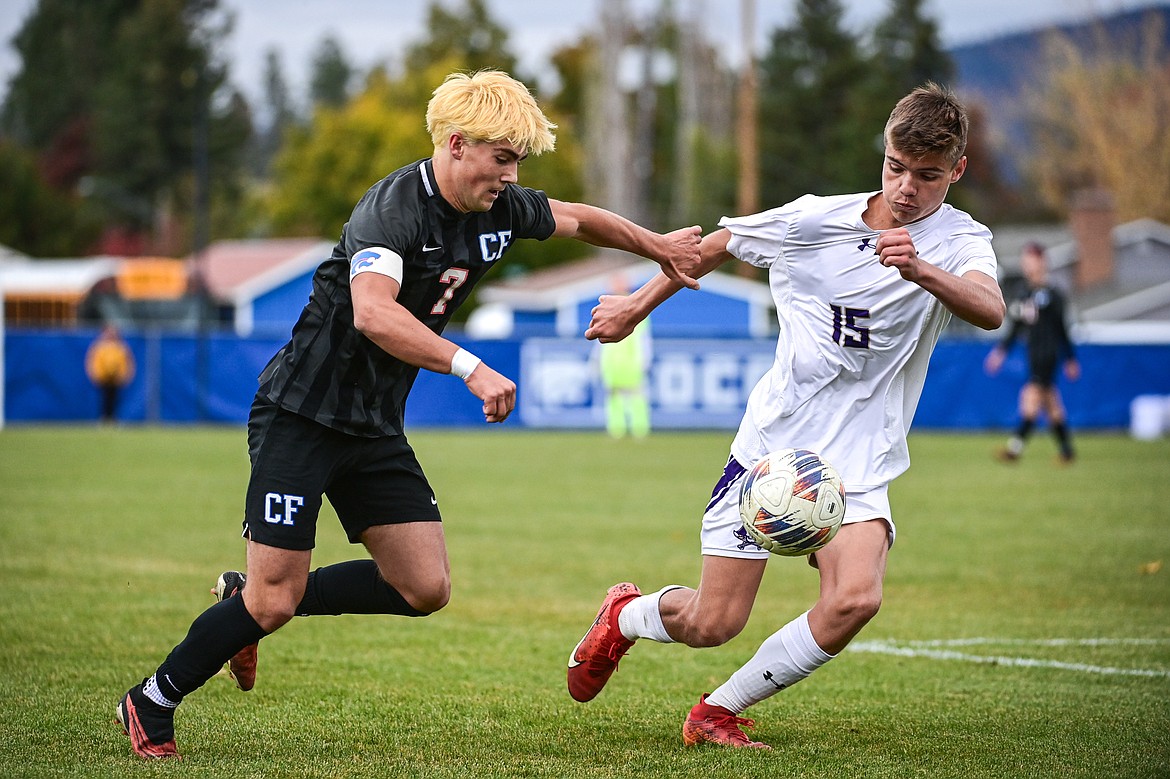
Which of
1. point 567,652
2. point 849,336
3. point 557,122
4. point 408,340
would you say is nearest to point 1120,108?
point 557,122

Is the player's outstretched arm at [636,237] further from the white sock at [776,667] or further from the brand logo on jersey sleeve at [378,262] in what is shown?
the white sock at [776,667]

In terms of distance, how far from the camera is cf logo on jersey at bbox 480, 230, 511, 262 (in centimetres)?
495

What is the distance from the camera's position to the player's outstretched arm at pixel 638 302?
5461mm

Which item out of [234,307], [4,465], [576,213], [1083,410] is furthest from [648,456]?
[234,307]

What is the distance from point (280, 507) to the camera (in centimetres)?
478

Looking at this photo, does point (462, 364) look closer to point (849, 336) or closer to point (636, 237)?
point (636, 237)

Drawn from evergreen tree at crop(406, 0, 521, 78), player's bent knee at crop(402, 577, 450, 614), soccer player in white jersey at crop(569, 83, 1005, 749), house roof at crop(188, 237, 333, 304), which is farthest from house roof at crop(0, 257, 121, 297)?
soccer player in white jersey at crop(569, 83, 1005, 749)

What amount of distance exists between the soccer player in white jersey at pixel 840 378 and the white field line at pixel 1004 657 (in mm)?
2032

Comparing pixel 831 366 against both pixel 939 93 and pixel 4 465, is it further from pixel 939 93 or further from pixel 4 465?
pixel 4 465

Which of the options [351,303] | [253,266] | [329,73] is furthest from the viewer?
[329,73]

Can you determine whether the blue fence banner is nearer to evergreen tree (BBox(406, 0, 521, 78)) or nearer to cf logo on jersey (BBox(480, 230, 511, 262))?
cf logo on jersey (BBox(480, 230, 511, 262))

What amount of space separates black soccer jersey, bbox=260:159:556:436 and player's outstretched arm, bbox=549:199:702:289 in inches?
20.3

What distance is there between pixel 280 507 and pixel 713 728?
180 cm

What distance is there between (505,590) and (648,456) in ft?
35.2
